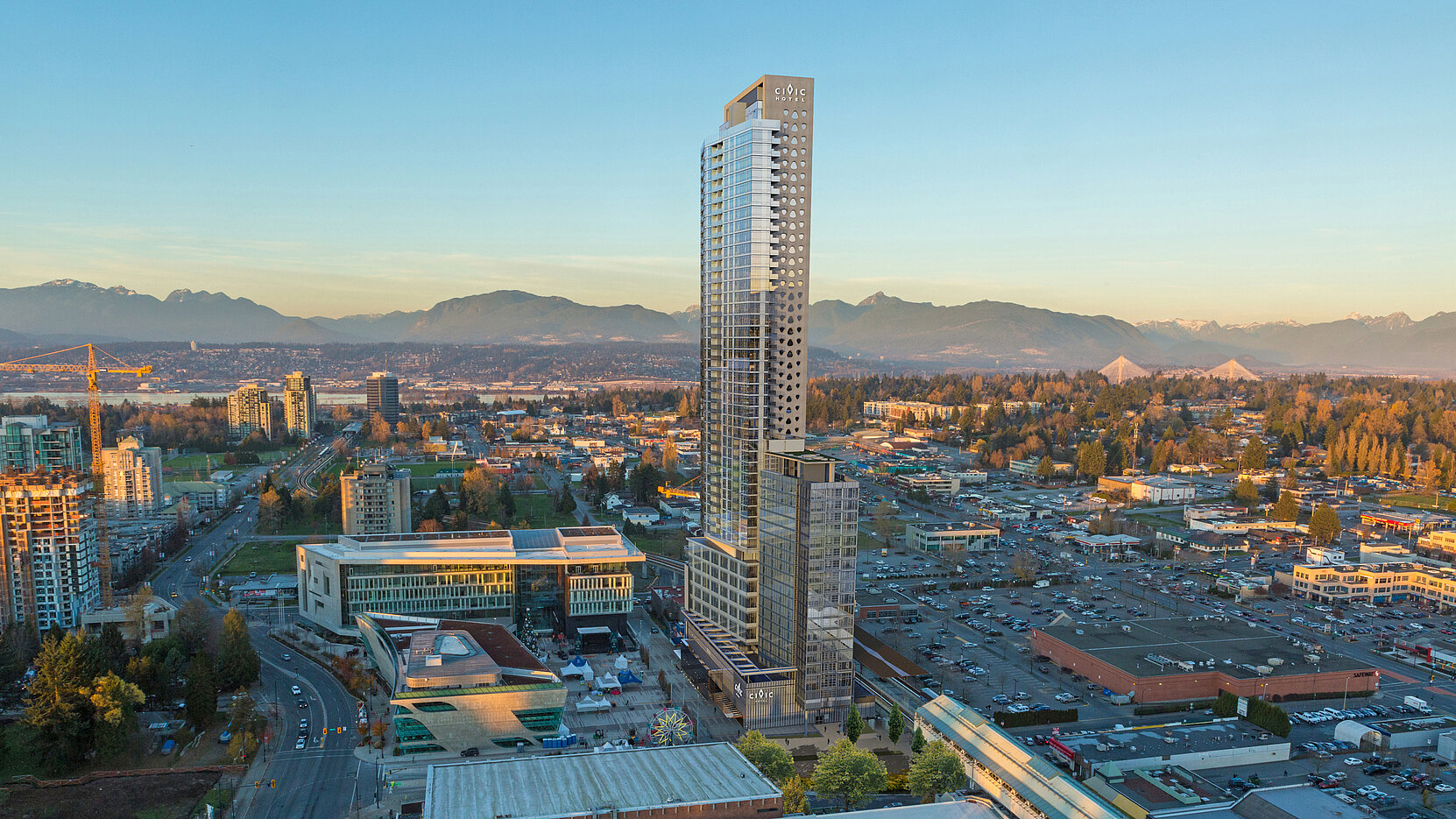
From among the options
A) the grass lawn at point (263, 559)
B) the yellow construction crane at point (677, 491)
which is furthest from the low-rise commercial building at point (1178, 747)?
the yellow construction crane at point (677, 491)

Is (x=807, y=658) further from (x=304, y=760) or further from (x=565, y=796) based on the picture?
(x=304, y=760)

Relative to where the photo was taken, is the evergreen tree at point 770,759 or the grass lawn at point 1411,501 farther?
the grass lawn at point 1411,501

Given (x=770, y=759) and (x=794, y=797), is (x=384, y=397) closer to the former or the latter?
(x=770, y=759)

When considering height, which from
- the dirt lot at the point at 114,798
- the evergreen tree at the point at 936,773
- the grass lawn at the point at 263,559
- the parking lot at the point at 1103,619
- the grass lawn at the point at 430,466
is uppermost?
the evergreen tree at the point at 936,773

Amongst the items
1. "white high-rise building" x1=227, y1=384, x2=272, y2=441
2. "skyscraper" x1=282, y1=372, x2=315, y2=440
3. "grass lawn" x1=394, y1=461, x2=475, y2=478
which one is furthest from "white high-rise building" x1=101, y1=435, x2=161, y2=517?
"skyscraper" x1=282, y1=372, x2=315, y2=440

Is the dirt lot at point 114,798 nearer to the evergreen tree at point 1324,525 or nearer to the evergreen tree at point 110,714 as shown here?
the evergreen tree at point 110,714

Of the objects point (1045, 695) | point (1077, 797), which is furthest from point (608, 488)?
point (1077, 797)
